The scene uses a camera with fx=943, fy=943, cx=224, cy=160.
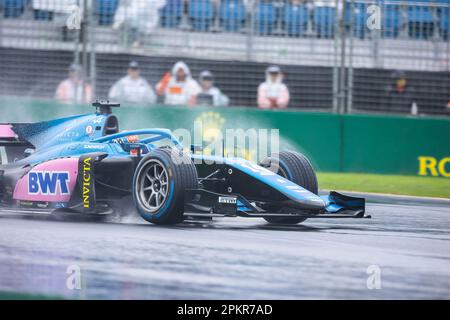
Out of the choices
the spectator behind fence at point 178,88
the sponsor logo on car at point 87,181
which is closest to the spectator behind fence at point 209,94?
the spectator behind fence at point 178,88

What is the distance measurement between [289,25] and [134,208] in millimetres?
7439

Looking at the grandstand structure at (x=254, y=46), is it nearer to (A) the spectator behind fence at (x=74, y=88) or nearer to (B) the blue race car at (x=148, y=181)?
(A) the spectator behind fence at (x=74, y=88)

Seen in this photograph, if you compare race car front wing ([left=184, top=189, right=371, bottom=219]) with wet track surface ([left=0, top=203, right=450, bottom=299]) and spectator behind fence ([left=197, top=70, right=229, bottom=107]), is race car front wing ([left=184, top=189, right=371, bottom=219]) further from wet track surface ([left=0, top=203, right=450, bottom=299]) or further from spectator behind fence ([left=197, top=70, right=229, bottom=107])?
spectator behind fence ([left=197, top=70, right=229, bottom=107])

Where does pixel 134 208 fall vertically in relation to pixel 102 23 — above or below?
below

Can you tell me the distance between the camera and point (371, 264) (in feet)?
21.1

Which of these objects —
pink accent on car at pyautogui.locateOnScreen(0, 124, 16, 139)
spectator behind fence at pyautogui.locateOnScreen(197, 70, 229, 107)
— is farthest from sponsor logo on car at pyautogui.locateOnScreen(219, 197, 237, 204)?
spectator behind fence at pyautogui.locateOnScreen(197, 70, 229, 107)

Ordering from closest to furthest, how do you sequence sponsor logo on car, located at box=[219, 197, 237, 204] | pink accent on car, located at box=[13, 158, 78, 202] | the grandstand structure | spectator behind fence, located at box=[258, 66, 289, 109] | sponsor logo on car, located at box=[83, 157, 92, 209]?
sponsor logo on car, located at box=[219, 197, 237, 204] → sponsor logo on car, located at box=[83, 157, 92, 209] → pink accent on car, located at box=[13, 158, 78, 202] → the grandstand structure → spectator behind fence, located at box=[258, 66, 289, 109]

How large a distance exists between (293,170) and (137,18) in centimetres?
741

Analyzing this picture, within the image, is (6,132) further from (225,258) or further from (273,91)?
(273,91)

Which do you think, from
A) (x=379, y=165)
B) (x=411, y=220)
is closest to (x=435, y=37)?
(x=379, y=165)

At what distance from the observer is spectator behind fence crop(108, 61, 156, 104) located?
15.0 metres

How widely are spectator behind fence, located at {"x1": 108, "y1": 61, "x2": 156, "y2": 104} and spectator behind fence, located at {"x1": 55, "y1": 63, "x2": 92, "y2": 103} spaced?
428 mm

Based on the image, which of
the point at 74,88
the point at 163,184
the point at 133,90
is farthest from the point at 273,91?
the point at 163,184
